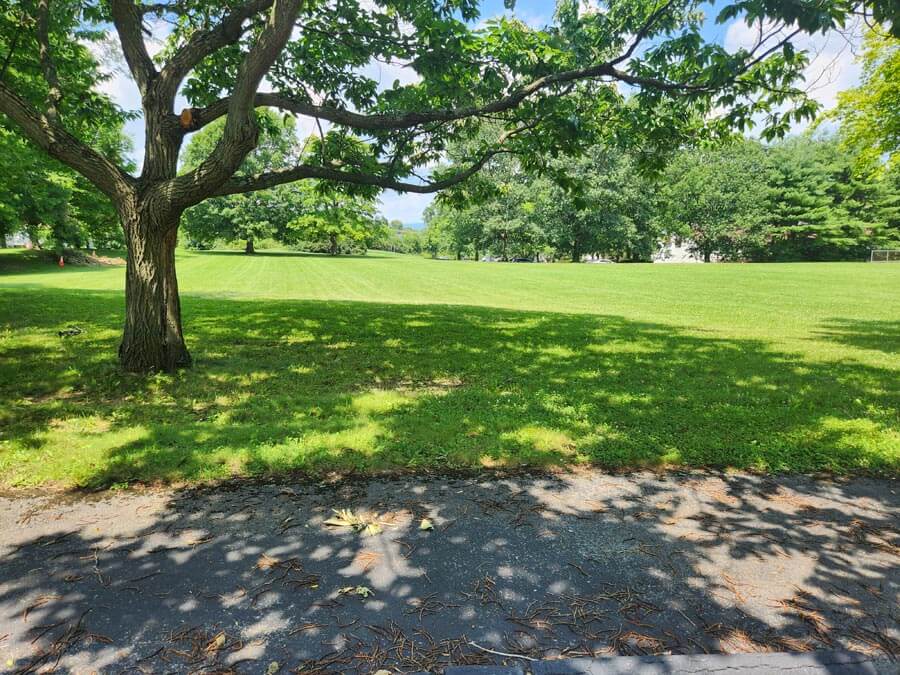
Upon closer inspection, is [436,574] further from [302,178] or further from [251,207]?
[251,207]

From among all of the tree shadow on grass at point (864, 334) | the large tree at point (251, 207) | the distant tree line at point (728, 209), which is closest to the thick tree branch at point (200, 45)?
the tree shadow on grass at point (864, 334)

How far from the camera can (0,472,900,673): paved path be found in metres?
2.26

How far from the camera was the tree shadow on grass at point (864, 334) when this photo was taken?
10016 millimetres

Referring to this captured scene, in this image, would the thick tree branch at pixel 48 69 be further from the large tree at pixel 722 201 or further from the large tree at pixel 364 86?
the large tree at pixel 722 201

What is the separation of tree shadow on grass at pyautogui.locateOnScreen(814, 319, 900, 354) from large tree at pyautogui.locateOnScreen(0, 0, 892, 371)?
610cm

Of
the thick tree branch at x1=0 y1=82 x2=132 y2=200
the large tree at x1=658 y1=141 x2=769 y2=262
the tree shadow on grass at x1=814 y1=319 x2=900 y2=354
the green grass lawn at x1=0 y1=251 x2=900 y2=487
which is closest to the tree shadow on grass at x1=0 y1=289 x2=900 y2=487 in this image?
the green grass lawn at x1=0 y1=251 x2=900 y2=487

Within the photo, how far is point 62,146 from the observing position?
6031mm

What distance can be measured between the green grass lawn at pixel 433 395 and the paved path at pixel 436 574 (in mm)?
546

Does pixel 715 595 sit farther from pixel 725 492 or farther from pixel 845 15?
pixel 845 15

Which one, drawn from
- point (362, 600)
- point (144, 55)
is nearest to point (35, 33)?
point (144, 55)

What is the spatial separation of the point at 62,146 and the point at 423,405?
5675mm

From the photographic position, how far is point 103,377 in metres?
6.38

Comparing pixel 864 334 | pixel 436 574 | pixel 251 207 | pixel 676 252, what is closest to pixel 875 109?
pixel 864 334

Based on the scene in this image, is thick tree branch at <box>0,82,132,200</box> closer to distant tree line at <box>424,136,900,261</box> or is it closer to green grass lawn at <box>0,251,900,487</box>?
green grass lawn at <box>0,251,900,487</box>
